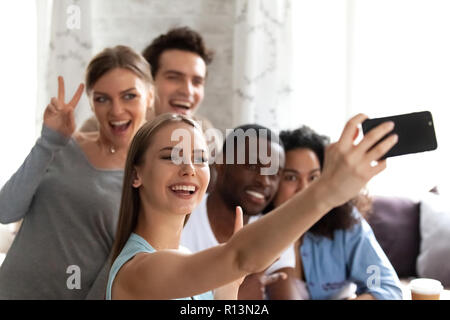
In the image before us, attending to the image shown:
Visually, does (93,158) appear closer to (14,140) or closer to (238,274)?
(14,140)

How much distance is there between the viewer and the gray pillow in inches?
77.5

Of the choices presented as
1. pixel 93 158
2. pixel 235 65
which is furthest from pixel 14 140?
pixel 235 65

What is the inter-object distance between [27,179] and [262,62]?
5.70ft

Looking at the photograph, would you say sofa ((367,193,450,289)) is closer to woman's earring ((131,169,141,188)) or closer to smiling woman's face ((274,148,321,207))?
smiling woman's face ((274,148,321,207))

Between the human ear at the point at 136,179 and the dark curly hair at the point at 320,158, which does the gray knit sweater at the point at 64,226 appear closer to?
the human ear at the point at 136,179

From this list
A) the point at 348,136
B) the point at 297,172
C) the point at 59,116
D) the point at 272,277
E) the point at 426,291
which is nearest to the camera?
the point at 348,136

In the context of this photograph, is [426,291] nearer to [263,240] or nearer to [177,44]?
[263,240]

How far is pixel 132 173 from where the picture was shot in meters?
0.76

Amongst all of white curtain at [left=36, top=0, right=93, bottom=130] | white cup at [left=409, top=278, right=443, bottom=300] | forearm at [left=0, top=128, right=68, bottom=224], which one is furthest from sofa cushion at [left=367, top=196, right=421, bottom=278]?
forearm at [left=0, top=128, right=68, bottom=224]

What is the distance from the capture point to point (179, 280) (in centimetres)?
60

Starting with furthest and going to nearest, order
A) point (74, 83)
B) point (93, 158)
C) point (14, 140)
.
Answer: point (74, 83) < point (14, 140) < point (93, 158)

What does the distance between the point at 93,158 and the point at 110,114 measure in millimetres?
154

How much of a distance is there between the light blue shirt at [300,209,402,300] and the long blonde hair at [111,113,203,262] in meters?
0.92

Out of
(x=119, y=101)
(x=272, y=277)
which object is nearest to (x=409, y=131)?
(x=119, y=101)
